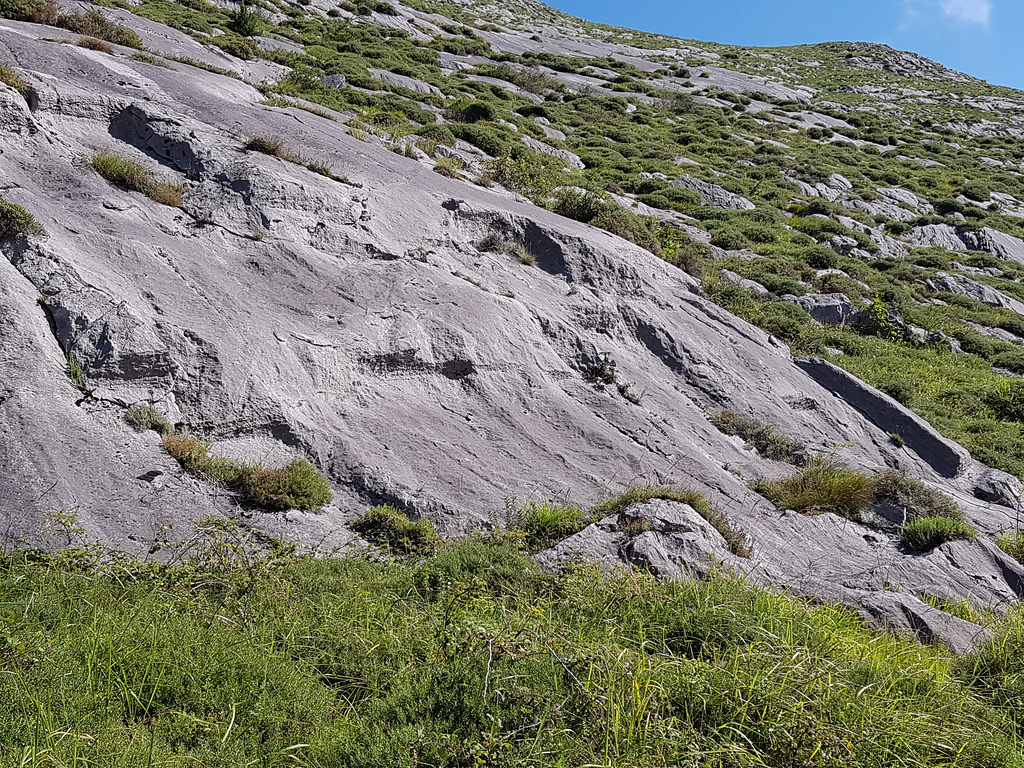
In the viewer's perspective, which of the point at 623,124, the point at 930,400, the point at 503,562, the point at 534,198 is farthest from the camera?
the point at 623,124

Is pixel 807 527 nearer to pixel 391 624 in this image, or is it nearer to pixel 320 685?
pixel 391 624

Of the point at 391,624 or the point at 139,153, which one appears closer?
the point at 391,624

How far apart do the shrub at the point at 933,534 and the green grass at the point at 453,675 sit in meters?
2.42

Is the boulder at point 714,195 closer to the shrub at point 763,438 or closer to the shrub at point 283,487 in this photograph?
the shrub at point 763,438

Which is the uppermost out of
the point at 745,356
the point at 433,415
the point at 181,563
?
the point at 745,356

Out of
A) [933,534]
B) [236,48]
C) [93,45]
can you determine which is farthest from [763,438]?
[236,48]

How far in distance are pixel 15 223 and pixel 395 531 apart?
247 inches

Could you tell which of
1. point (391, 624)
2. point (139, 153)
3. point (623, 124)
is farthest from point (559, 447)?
point (623, 124)

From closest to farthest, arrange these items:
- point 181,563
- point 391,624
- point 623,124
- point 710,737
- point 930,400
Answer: point 710,737
point 391,624
point 181,563
point 930,400
point 623,124

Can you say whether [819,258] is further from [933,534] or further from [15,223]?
[15,223]

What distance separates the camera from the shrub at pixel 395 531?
6828 mm

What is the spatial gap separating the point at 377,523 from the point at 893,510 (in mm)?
7533

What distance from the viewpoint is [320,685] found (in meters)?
4.55

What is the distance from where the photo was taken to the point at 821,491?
9.11 metres
